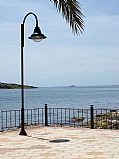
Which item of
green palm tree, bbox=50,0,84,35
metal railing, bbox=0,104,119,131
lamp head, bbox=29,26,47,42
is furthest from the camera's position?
metal railing, bbox=0,104,119,131

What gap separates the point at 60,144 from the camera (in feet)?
34.8

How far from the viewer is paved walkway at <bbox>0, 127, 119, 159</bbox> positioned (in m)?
8.93

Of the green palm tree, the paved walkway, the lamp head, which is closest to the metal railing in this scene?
the paved walkway

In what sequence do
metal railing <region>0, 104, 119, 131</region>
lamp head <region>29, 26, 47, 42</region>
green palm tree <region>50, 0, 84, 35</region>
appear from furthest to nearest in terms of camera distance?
metal railing <region>0, 104, 119, 131</region> < lamp head <region>29, 26, 47, 42</region> < green palm tree <region>50, 0, 84, 35</region>

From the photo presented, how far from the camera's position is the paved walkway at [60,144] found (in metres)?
8.93

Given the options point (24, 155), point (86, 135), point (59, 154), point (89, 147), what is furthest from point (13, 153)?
point (86, 135)

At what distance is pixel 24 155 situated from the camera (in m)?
9.00

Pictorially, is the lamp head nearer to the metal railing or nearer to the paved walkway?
the paved walkway

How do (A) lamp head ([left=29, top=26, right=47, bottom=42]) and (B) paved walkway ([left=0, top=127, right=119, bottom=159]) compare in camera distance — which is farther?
(A) lamp head ([left=29, top=26, right=47, bottom=42])

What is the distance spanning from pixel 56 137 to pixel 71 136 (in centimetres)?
54

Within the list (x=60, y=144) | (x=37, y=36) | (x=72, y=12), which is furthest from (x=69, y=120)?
(x=72, y=12)

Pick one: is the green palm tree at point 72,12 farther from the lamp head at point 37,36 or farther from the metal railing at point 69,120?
the metal railing at point 69,120

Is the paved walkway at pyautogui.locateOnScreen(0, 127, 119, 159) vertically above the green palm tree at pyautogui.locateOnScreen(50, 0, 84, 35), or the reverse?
the green palm tree at pyautogui.locateOnScreen(50, 0, 84, 35)

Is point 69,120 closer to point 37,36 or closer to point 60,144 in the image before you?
point 37,36
